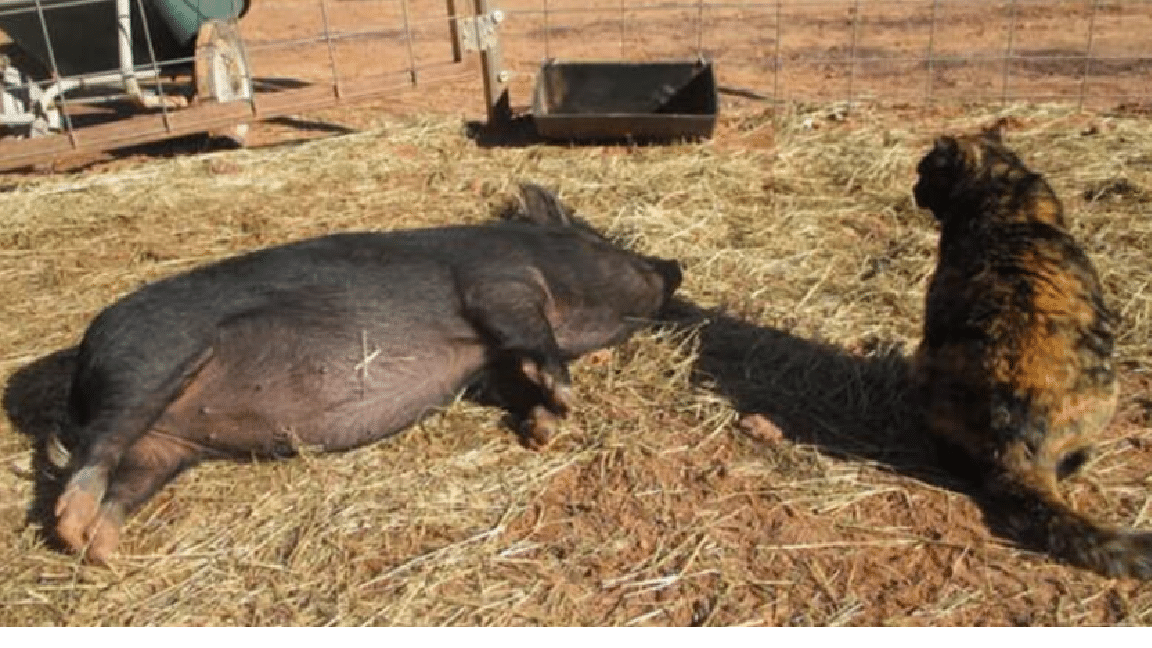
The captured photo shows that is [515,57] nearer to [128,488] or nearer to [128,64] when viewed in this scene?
[128,64]

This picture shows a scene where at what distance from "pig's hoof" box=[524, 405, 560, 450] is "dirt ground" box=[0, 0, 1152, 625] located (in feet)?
0.17

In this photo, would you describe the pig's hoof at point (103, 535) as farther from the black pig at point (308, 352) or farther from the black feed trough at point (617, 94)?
the black feed trough at point (617, 94)

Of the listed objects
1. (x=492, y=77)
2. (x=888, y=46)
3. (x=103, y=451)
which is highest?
(x=492, y=77)

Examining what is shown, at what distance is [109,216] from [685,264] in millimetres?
3558

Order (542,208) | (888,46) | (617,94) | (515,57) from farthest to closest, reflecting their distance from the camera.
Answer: (515,57) → (888,46) → (617,94) → (542,208)

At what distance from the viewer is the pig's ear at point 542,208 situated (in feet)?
15.9

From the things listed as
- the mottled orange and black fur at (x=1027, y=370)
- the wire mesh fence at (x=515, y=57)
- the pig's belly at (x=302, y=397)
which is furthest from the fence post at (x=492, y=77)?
the mottled orange and black fur at (x=1027, y=370)

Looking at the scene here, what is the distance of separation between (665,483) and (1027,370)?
3.91ft

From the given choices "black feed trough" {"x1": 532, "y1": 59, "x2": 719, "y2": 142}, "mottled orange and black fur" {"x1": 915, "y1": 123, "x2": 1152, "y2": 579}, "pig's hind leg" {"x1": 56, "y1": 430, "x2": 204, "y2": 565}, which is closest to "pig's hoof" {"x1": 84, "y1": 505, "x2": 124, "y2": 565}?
"pig's hind leg" {"x1": 56, "y1": 430, "x2": 204, "y2": 565}

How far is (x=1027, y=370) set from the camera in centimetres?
293

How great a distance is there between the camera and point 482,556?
311cm

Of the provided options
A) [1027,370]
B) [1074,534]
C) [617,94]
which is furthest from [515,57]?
[1074,534]

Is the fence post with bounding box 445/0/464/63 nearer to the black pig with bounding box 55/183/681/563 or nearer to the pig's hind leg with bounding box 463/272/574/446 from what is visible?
the black pig with bounding box 55/183/681/563

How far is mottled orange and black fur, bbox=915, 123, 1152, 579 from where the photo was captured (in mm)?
2904
